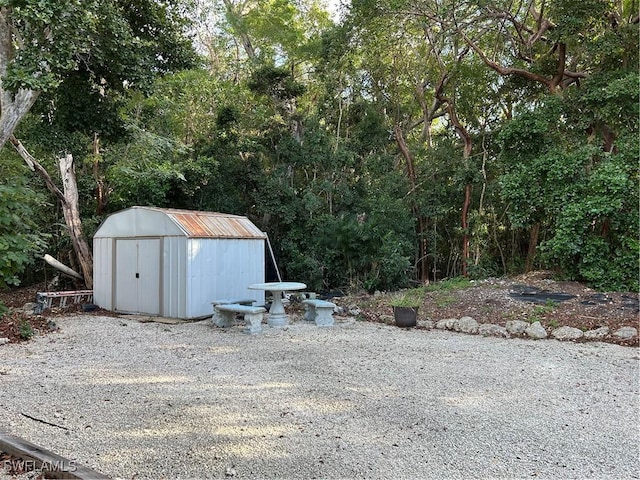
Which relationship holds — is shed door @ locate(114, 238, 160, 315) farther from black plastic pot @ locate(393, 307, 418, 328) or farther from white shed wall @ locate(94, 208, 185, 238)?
black plastic pot @ locate(393, 307, 418, 328)

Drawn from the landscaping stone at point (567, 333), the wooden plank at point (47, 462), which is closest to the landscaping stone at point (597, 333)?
the landscaping stone at point (567, 333)

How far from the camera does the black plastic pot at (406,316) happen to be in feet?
23.0

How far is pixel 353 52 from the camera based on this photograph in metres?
10.7

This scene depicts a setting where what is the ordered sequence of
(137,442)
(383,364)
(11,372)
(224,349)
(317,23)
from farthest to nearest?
(317,23)
(224,349)
(383,364)
(11,372)
(137,442)

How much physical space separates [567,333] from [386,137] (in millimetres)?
7636

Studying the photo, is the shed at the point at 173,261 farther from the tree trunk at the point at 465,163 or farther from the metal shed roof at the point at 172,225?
the tree trunk at the point at 465,163

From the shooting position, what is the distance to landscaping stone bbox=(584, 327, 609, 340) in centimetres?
596

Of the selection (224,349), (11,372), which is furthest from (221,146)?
(11,372)

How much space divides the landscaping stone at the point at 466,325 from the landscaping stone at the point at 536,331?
2.32 feet

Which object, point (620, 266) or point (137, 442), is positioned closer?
point (137, 442)

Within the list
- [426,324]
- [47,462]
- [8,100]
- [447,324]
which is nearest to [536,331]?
[447,324]

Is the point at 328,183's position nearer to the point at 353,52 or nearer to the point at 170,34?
the point at 353,52

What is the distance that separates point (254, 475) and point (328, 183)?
9.34 meters

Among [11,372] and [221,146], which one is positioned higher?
[221,146]
